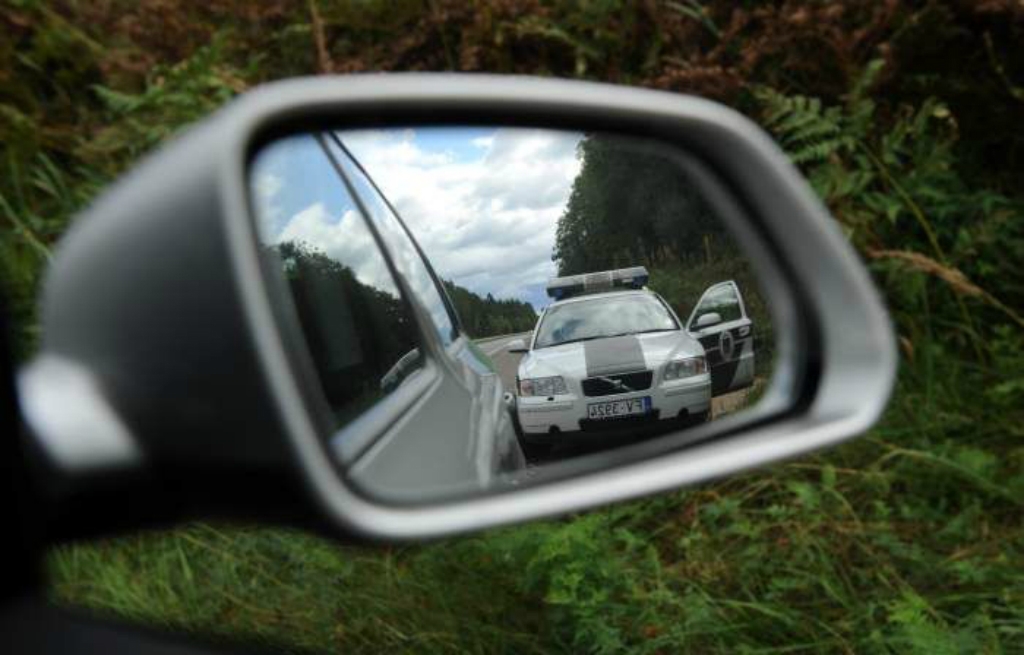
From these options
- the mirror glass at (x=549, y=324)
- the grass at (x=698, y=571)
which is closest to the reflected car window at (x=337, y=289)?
the mirror glass at (x=549, y=324)

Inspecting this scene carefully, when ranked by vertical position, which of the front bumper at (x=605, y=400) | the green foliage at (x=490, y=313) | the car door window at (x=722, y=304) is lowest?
the front bumper at (x=605, y=400)

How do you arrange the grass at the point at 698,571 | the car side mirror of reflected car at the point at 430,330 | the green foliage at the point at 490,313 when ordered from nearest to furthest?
the car side mirror of reflected car at the point at 430,330
the green foliage at the point at 490,313
the grass at the point at 698,571

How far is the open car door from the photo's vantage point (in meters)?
1.60

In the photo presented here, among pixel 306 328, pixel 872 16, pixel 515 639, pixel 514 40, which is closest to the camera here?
pixel 306 328

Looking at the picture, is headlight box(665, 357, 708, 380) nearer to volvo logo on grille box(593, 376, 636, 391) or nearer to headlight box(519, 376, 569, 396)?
volvo logo on grille box(593, 376, 636, 391)

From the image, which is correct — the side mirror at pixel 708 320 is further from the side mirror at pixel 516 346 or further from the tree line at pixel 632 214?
the side mirror at pixel 516 346

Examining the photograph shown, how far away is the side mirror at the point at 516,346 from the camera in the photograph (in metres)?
1.49

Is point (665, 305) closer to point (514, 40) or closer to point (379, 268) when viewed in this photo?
point (379, 268)

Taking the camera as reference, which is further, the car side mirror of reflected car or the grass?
the grass

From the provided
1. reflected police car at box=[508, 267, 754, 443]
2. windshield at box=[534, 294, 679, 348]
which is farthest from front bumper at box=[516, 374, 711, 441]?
windshield at box=[534, 294, 679, 348]

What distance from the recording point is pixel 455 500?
114 centimetres

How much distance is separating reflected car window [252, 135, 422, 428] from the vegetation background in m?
1.44

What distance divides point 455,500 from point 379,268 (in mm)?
660

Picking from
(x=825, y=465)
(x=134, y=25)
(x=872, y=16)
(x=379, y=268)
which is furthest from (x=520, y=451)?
(x=134, y=25)
